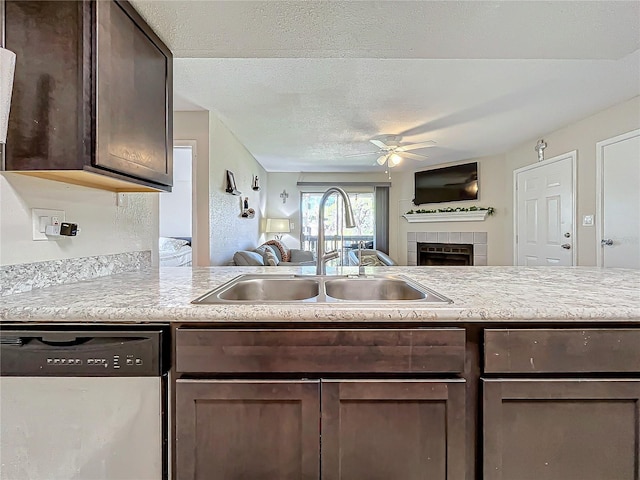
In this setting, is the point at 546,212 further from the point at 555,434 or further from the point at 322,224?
the point at 555,434

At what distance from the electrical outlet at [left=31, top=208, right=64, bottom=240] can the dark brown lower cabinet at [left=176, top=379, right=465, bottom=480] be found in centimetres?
79

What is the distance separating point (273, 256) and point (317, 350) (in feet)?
11.9

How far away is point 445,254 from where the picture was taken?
21.1 feet

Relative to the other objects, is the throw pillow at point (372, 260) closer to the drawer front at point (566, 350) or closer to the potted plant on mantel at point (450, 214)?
the potted plant on mantel at point (450, 214)

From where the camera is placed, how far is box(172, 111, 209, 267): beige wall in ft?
11.4

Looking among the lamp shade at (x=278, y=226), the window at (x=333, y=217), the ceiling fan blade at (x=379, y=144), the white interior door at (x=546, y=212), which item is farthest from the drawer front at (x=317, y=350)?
the window at (x=333, y=217)

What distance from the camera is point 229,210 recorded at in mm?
4266

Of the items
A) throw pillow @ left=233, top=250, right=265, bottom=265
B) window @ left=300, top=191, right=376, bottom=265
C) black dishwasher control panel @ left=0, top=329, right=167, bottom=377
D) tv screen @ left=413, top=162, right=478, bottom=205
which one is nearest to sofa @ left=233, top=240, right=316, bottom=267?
throw pillow @ left=233, top=250, right=265, bottom=265

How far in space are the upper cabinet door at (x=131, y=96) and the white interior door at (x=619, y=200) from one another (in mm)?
4013

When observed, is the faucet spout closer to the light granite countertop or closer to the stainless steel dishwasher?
the light granite countertop

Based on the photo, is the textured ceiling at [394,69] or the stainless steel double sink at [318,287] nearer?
the textured ceiling at [394,69]

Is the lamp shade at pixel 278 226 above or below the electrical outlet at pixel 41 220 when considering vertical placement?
above

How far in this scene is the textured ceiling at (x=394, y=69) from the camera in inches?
49.9

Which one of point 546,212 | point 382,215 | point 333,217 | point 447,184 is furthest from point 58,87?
point 382,215
